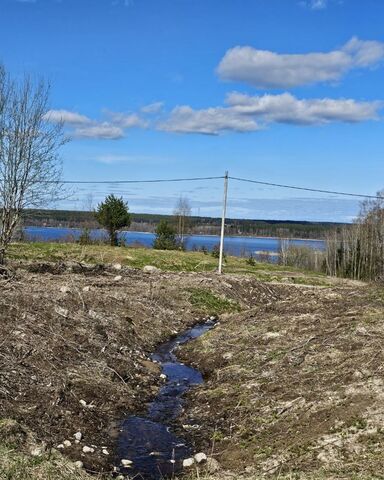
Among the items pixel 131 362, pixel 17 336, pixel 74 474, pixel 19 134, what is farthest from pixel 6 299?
pixel 19 134

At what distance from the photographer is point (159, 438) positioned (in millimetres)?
8641

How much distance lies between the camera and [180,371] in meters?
12.9

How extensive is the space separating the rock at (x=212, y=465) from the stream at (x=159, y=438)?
451 mm

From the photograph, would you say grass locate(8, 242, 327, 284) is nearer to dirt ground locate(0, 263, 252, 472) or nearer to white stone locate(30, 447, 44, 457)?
dirt ground locate(0, 263, 252, 472)

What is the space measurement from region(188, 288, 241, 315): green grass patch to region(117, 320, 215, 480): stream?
857 centimetres

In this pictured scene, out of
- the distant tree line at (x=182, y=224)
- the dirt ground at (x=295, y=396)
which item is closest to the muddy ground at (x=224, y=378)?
the dirt ground at (x=295, y=396)

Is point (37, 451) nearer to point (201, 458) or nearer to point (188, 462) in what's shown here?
point (188, 462)

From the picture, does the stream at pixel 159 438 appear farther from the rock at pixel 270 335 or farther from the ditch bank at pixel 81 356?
the rock at pixel 270 335

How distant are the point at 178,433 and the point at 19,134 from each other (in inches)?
745

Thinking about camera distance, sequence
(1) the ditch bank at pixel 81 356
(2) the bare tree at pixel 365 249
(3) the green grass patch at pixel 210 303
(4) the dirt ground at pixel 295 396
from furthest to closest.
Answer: (2) the bare tree at pixel 365 249
(3) the green grass patch at pixel 210 303
(1) the ditch bank at pixel 81 356
(4) the dirt ground at pixel 295 396

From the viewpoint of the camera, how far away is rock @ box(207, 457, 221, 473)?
7.06 meters

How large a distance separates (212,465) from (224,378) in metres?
4.06

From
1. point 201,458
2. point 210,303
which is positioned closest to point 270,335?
point 201,458

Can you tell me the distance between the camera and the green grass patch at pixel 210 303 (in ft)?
70.0
